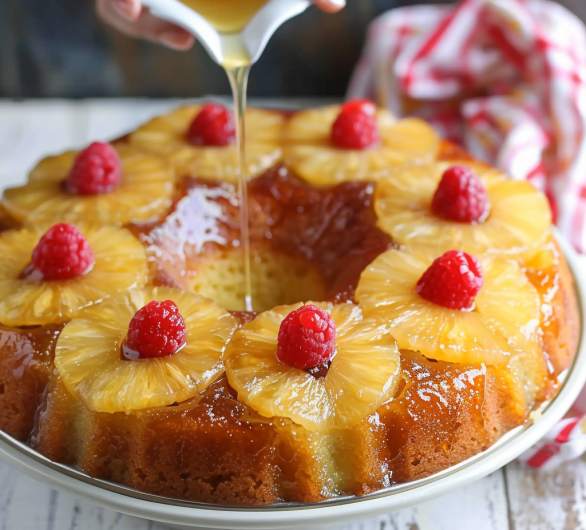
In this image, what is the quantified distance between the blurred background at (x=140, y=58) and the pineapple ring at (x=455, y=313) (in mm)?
1914

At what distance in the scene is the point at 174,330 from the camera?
1521 millimetres

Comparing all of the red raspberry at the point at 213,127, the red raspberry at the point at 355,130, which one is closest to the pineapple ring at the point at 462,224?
the red raspberry at the point at 355,130

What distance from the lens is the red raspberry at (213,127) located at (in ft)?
7.36

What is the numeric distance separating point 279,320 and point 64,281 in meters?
0.50

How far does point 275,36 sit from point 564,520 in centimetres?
237

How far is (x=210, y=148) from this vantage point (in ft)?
7.40

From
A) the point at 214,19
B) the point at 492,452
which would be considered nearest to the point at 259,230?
the point at 214,19

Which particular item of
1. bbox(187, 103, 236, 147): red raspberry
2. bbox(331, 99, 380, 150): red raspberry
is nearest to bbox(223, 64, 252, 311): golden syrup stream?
bbox(187, 103, 236, 147): red raspberry

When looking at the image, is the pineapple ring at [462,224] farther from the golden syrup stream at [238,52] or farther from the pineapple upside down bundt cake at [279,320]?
the golden syrup stream at [238,52]

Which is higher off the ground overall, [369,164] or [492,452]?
[369,164]

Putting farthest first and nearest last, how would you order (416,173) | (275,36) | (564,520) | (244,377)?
(275,36)
(416,173)
(564,520)
(244,377)

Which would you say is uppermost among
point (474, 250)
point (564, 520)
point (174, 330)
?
point (474, 250)

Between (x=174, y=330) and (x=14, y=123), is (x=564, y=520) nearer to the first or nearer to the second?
(x=174, y=330)

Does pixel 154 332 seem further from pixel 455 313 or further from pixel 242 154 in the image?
pixel 242 154
